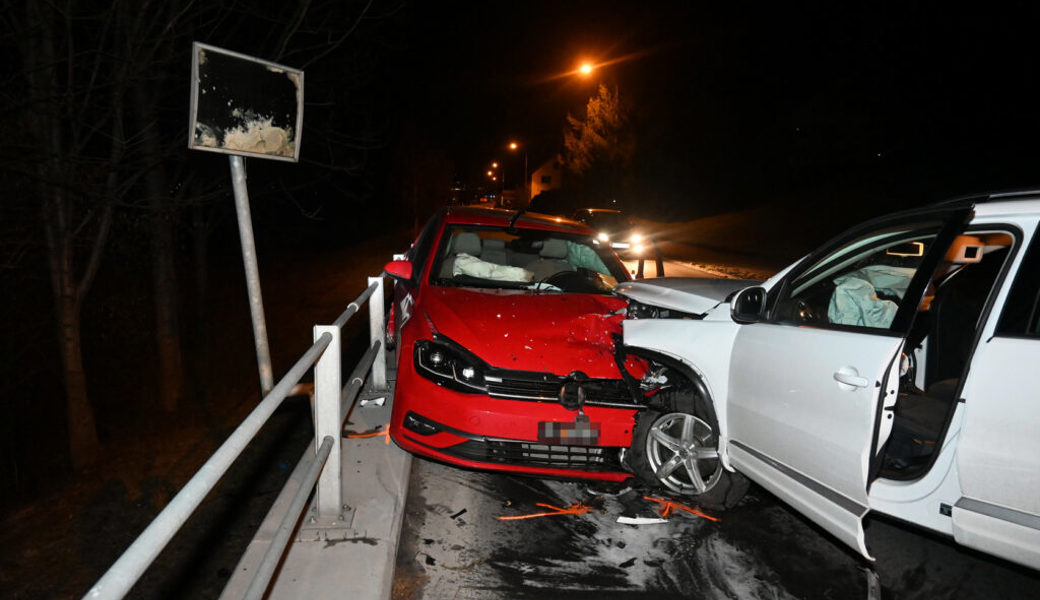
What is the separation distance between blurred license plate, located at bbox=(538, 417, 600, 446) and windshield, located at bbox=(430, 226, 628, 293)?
1679 millimetres

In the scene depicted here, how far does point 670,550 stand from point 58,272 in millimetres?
7135

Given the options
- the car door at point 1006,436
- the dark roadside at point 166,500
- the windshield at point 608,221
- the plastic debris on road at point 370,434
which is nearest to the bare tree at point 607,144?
the windshield at point 608,221

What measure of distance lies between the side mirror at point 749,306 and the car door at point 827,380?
53mm

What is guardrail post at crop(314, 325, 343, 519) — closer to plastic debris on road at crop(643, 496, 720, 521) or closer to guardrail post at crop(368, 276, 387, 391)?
plastic debris on road at crop(643, 496, 720, 521)

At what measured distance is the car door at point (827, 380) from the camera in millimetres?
2818

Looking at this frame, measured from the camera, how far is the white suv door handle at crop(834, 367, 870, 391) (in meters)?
2.81

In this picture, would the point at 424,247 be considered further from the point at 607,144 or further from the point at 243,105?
the point at 607,144

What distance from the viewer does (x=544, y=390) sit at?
4.03m

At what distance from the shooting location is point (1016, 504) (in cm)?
248

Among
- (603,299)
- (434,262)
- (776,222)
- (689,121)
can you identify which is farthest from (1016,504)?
(689,121)

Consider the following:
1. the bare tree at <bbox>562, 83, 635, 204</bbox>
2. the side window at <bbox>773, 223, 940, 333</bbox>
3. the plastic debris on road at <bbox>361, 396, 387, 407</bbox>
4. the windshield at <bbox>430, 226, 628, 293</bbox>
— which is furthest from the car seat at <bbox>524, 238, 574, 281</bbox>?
the bare tree at <bbox>562, 83, 635, 204</bbox>

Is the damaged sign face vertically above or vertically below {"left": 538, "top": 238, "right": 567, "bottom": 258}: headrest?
above

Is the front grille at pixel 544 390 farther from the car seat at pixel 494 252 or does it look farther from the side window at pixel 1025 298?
the car seat at pixel 494 252

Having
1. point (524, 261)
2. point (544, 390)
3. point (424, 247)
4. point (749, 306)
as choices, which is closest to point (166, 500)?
point (424, 247)
